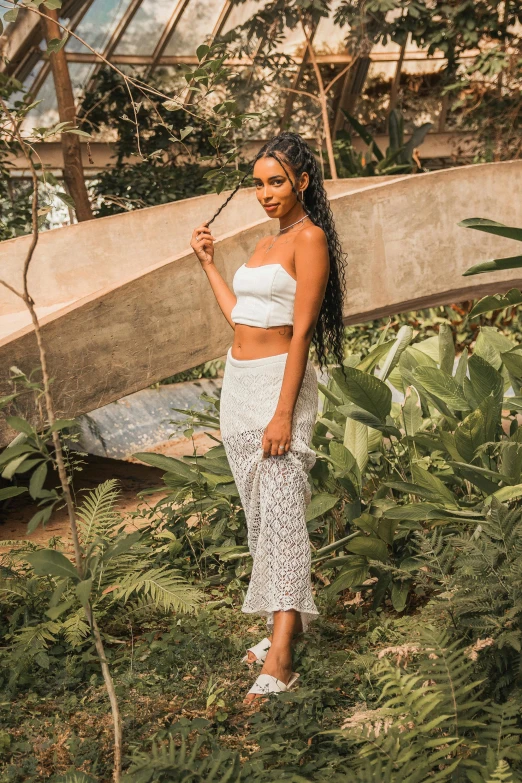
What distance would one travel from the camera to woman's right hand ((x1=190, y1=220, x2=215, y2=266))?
3.35m

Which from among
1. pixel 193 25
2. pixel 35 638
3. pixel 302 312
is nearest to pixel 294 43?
pixel 193 25

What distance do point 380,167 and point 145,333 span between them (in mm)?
6323

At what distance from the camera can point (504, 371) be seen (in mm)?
4371

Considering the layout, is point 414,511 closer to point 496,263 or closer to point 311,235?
point 496,263

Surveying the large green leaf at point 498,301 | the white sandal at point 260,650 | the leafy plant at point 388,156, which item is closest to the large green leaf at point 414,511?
the white sandal at point 260,650

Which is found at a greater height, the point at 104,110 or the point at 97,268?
the point at 104,110

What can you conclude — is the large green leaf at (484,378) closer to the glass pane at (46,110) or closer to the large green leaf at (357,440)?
the large green leaf at (357,440)

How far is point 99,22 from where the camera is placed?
12477 mm

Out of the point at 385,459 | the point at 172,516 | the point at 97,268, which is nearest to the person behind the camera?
the point at 385,459

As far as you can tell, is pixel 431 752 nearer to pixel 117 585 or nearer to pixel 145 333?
pixel 117 585

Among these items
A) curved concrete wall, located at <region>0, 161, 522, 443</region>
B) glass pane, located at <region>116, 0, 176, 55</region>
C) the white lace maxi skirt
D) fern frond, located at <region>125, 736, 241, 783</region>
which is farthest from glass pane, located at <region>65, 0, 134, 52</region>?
fern frond, located at <region>125, 736, 241, 783</region>

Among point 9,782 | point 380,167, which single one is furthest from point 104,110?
point 9,782

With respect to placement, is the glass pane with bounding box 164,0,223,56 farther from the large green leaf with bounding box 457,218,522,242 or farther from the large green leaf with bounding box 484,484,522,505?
the large green leaf with bounding box 484,484,522,505

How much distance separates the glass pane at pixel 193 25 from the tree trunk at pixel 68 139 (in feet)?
14.1
